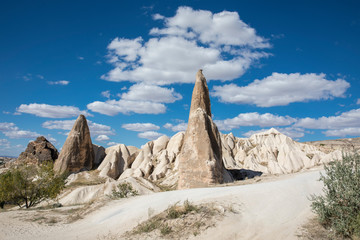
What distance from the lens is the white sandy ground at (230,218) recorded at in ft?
23.9

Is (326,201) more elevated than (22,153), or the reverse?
(22,153)

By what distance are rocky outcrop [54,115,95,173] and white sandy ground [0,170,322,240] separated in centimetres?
2965

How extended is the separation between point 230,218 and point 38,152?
41959 millimetres

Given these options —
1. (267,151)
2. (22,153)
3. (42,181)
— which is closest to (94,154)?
(22,153)

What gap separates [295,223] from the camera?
297 inches

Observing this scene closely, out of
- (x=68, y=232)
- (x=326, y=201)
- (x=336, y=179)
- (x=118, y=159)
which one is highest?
(x=118, y=159)

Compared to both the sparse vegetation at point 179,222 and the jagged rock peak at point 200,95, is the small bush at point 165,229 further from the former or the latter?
the jagged rock peak at point 200,95

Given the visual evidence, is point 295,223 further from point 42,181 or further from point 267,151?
point 267,151

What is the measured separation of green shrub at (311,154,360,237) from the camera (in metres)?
6.82

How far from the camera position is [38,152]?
136 feet

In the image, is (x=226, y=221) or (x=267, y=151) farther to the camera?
(x=267, y=151)

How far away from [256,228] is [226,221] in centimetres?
87

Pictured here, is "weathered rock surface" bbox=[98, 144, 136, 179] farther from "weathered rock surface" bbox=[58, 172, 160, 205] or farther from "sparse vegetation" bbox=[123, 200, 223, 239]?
"sparse vegetation" bbox=[123, 200, 223, 239]

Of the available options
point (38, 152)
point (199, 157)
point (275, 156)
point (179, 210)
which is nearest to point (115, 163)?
point (38, 152)
